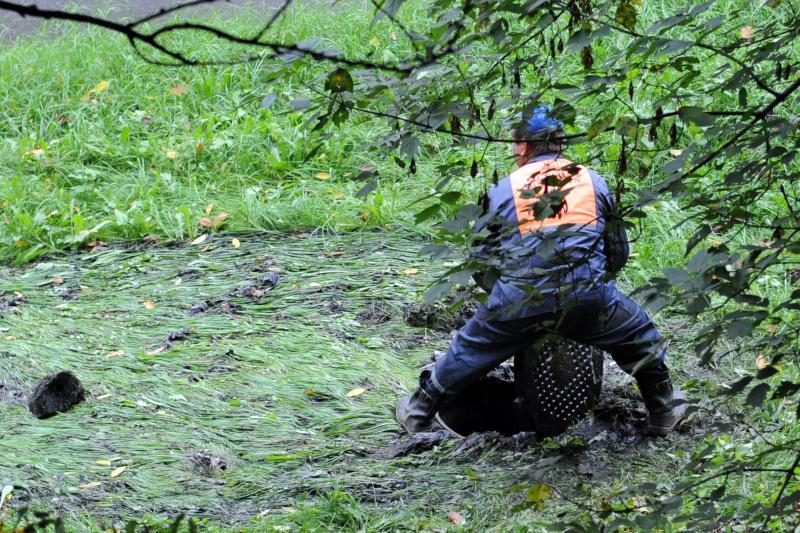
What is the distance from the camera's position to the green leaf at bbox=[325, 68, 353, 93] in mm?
2088

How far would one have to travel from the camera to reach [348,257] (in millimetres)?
7188

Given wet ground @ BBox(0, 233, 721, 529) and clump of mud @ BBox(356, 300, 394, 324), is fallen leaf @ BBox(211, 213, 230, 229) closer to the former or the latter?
wet ground @ BBox(0, 233, 721, 529)

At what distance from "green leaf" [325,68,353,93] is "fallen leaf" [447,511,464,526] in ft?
7.69

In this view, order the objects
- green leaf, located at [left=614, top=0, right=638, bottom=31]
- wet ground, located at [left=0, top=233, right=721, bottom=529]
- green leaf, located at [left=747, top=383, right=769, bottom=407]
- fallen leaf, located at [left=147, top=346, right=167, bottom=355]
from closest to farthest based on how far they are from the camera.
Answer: green leaf, located at [left=747, top=383, right=769, bottom=407] < green leaf, located at [left=614, top=0, right=638, bottom=31] < wet ground, located at [left=0, top=233, right=721, bottom=529] < fallen leaf, located at [left=147, top=346, right=167, bottom=355]

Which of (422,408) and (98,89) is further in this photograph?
(98,89)

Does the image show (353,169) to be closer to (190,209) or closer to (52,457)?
(190,209)

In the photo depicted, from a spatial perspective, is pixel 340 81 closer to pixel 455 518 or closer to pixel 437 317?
pixel 455 518

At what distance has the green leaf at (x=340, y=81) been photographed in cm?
209

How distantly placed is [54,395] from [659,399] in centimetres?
278

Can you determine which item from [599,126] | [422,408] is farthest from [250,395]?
[599,126]

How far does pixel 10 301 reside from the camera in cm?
699

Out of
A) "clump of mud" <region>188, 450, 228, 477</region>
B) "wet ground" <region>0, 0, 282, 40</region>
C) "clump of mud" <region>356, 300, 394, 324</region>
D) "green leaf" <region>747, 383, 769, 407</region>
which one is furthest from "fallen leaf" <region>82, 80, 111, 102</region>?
"green leaf" <region>747, 383, 769, 407</region>

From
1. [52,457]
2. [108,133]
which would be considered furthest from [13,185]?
[52,457]

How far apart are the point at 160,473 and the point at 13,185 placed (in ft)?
14.0
